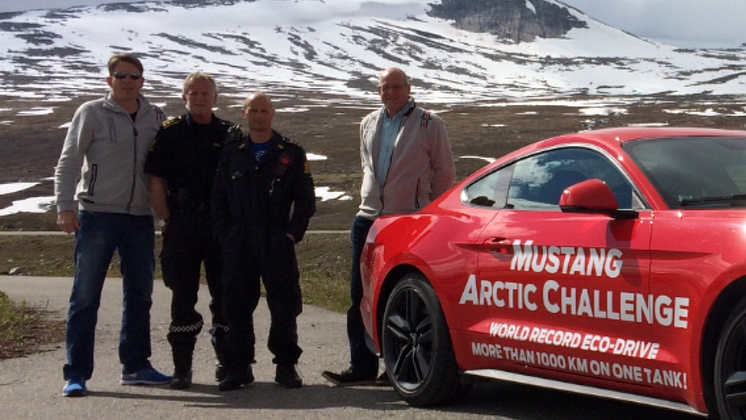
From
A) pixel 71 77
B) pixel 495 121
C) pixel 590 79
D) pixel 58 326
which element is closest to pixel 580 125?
pixel 495 121

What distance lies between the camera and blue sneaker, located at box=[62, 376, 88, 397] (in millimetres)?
5973

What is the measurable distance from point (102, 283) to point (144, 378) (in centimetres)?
67

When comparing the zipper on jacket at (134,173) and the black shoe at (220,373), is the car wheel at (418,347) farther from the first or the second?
the zipper on jacket at (134,173)

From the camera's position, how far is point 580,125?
69312mm

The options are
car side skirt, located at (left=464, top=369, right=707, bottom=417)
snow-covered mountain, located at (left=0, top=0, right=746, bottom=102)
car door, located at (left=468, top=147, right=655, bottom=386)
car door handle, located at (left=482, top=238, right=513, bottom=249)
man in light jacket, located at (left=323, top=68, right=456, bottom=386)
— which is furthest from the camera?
snow-covered mountain, located at (left=0, top=0, right=746, bottom=102)

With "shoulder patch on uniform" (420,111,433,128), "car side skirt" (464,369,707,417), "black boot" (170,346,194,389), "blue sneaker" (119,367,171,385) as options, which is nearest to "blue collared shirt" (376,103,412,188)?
"shoulder patch on uniform" (420,111,433,128)

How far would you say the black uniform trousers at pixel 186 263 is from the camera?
6289 mm

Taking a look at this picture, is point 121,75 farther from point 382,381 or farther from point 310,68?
point 310,68

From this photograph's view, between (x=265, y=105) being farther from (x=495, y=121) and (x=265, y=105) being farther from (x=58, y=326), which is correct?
(x=495, y=121)

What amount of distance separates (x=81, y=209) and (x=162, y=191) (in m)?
0.52

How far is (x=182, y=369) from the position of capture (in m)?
6.32

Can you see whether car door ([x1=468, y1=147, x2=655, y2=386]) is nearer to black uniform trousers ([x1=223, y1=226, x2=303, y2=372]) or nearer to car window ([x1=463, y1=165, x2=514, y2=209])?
car window ([x1=463, y1=165, x2=514, y2=209])

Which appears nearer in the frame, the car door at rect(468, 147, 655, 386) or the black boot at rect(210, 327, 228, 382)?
the car door at rect(468, 147, 655, 386)

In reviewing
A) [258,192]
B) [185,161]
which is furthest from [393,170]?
[185,161]
